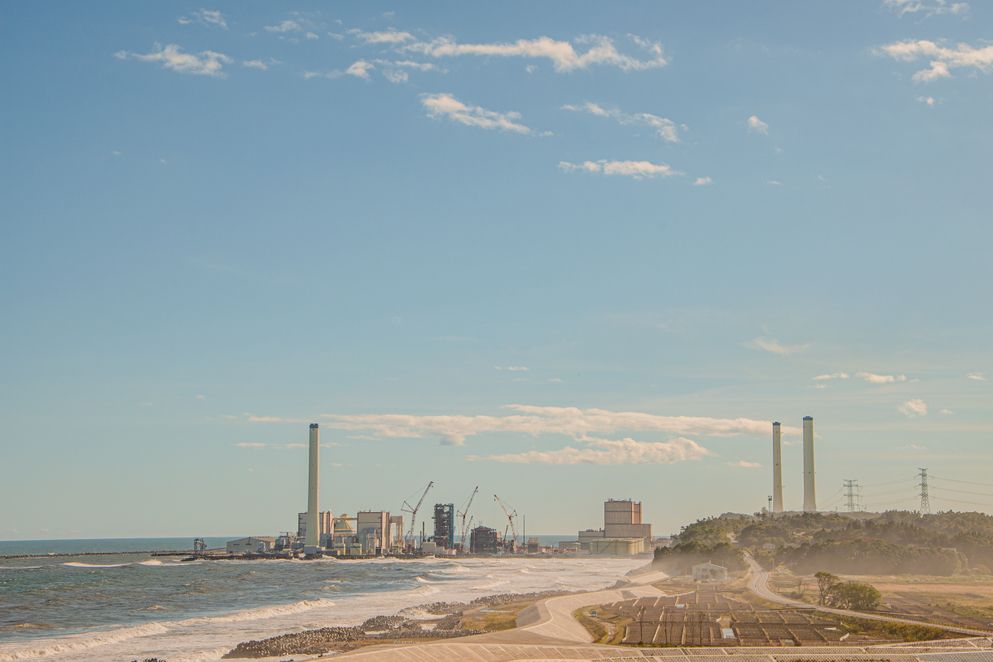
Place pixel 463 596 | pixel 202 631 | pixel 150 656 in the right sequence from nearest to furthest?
pixel 150 656
pixel 202 631
pixel 463 596

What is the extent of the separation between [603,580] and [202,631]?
10387cm

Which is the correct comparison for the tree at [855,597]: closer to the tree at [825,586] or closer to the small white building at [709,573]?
the tree at [825,586]

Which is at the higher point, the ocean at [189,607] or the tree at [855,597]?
the tree at [855,597]

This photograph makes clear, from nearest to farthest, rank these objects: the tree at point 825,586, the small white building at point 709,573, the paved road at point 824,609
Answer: the paved road at point 824,609 < the tree at point 825,586 < the small white building at point 709,573

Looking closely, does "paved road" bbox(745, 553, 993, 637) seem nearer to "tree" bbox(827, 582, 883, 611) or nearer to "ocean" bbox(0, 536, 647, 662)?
"tree" bbox(827, 582, 883, 611)

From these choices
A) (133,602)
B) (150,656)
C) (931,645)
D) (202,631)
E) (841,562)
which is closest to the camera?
(931,645)

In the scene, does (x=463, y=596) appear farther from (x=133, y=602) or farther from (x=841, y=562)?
(x=841, y=562)

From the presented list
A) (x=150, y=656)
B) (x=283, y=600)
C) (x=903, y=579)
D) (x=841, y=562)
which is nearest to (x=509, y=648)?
(x=150, y=656)

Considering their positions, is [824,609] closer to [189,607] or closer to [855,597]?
[855,597]

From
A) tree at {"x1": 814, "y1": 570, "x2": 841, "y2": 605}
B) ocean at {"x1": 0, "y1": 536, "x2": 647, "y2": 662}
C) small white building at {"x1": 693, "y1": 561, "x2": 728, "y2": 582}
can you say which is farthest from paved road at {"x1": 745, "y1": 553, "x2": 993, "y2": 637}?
ocean at {"x1": 0, "y1": 536, "x2": 647, "y2": 662}

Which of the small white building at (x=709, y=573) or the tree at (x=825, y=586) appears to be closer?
A: the tree at (x=825, y=586)

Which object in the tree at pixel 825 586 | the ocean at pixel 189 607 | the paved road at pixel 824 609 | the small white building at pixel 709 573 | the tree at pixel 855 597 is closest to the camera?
the paved road at pixel 824 609

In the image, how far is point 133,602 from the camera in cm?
13300

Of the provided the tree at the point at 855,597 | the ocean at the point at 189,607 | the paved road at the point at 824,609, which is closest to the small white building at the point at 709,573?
the paved road at the point at 824,609
